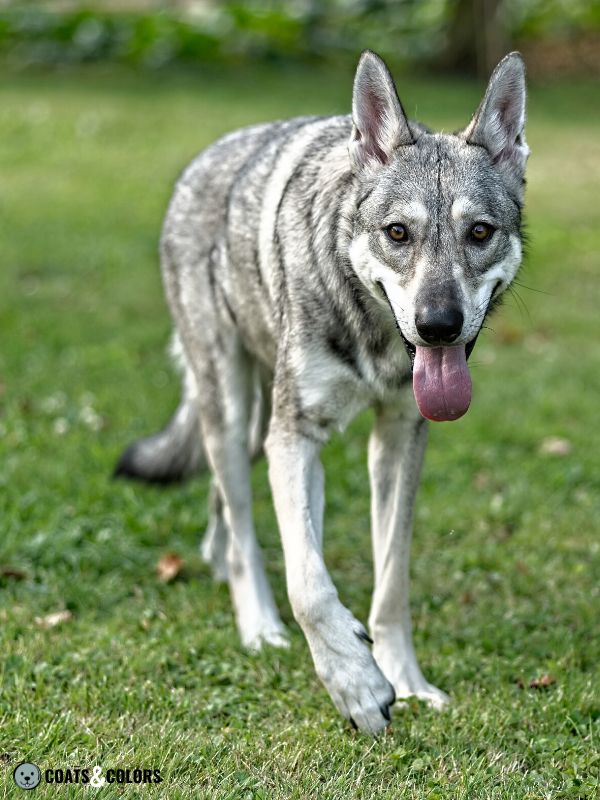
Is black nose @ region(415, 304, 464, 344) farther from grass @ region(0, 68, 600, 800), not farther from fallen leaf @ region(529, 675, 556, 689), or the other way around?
fallen leaf @ region(529, 675, 556, 689)

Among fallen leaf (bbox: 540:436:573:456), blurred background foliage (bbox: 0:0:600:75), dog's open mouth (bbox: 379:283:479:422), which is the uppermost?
dog's open mouth (bbox: 379:283:479:422)

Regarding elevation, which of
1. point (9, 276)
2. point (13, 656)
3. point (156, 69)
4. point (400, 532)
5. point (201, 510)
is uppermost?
point (400, 532)

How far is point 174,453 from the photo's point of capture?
550cm

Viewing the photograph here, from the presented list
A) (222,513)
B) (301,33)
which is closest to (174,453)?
(222,513)

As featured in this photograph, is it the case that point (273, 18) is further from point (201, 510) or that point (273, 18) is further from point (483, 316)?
point (483, 316)

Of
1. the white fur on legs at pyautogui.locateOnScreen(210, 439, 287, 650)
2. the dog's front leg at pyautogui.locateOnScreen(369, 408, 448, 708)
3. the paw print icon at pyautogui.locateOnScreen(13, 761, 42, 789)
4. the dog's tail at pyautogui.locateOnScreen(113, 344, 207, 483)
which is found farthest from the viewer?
the dog's tail at pyautogui.locateOnScreen(113, 344, 207, 483)

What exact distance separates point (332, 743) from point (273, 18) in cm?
1958

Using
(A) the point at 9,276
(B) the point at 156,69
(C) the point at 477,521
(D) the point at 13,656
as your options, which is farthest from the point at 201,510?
(B) the point at 156,69

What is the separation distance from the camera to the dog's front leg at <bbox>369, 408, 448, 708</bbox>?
4.30 meters

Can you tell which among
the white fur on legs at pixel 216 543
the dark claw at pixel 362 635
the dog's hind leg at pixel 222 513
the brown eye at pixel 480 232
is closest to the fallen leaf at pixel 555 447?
the dog's hind leg at pixel 222 513

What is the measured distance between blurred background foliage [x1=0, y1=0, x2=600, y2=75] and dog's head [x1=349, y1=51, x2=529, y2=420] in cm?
1591

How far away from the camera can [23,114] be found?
16016 millimetres

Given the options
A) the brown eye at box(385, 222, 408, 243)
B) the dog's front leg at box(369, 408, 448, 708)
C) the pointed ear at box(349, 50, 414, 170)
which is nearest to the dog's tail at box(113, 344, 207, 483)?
the dog's front leg at box(369, 408, 448, 708)

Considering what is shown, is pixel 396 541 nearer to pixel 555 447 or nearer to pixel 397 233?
pixel 397 233
